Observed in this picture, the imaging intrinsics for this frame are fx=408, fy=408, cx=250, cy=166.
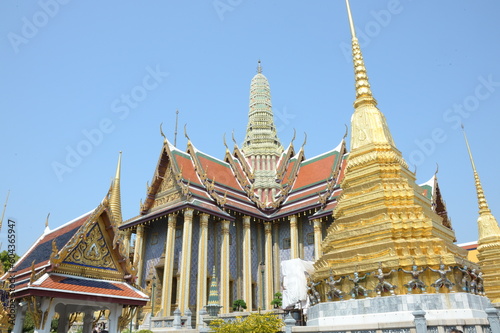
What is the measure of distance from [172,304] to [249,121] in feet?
53.8

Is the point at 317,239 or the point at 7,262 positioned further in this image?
the point at 317,239

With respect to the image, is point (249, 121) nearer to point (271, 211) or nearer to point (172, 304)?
point (271, 211)

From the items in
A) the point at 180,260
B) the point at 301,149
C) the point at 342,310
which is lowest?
the point at 342,310

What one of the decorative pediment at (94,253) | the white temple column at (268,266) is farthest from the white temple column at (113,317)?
the white temple column at (268,266)

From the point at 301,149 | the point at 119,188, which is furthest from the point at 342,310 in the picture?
the point at 119,188

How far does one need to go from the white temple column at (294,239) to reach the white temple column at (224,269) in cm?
369

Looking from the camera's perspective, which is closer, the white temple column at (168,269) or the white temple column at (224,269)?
the white temple column at (168,269)

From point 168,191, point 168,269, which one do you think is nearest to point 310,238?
point 168,269

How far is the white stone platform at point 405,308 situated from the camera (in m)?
8.73

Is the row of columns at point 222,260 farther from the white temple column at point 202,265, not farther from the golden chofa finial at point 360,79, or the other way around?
the golden chofa finial at point 360,79

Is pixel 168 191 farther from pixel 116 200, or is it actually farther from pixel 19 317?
pixel 19 317

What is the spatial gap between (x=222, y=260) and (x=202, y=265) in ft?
4.68

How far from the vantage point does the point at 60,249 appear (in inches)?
303

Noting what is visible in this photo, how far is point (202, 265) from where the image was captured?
63.8 feet
